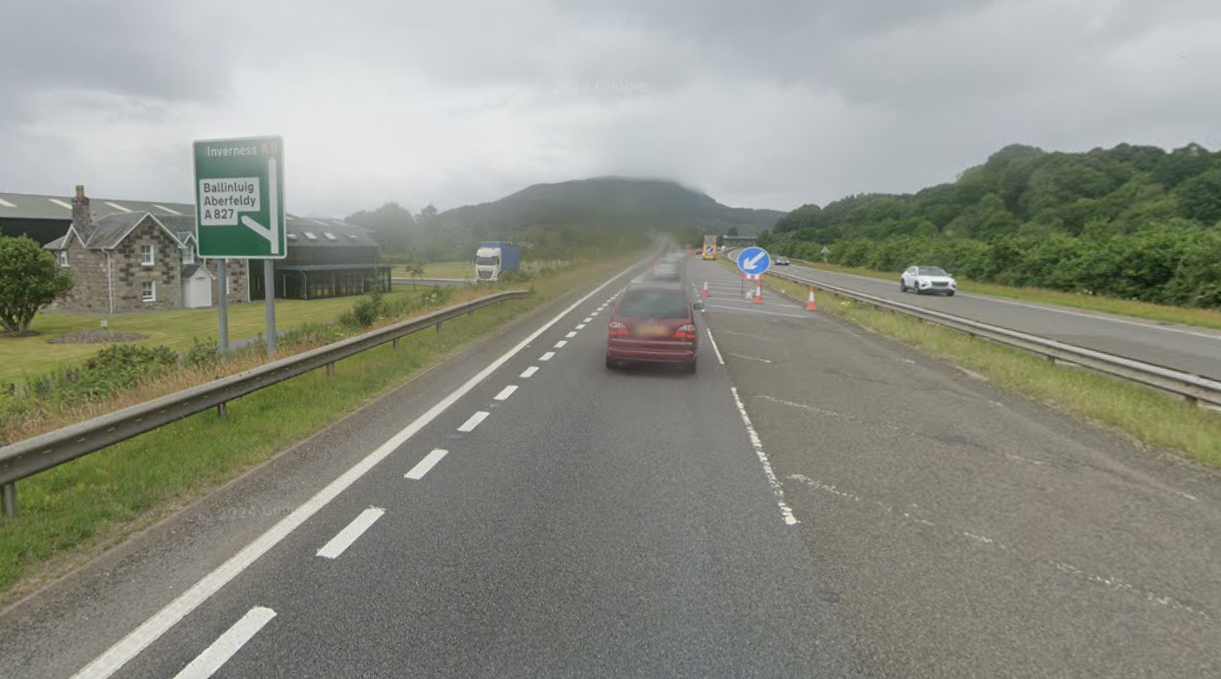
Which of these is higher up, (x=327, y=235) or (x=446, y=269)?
(x=327, y=235)

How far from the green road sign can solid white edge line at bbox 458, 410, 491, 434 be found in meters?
4.53

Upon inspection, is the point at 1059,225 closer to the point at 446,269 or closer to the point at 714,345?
the point at 714,345

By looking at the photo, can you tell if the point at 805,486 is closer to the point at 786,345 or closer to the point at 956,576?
the point at 956,576

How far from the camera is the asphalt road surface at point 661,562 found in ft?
10.3

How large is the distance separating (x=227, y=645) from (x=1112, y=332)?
22322 mm

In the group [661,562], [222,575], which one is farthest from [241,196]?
[661,562]

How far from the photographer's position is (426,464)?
5.93 meters

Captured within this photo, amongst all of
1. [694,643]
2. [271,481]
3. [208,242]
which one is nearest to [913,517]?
[694,643]

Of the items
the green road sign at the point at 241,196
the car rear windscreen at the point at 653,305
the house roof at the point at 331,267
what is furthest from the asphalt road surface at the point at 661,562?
the house roof at the point at 331,267

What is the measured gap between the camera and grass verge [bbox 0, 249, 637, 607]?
4.09 meters

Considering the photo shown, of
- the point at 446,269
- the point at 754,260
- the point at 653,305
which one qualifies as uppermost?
the point at 754,260

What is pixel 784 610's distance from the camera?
140 inches

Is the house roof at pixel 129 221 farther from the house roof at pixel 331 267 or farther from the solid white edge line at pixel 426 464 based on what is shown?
the solid white edge line at pixel 426 464

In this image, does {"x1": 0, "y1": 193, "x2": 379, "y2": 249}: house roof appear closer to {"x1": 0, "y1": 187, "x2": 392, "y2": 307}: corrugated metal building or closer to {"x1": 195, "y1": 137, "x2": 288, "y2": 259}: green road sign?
{"x1": 0, "y1": 187, "x2": 392, "y2": 307}: corrugated metal building
